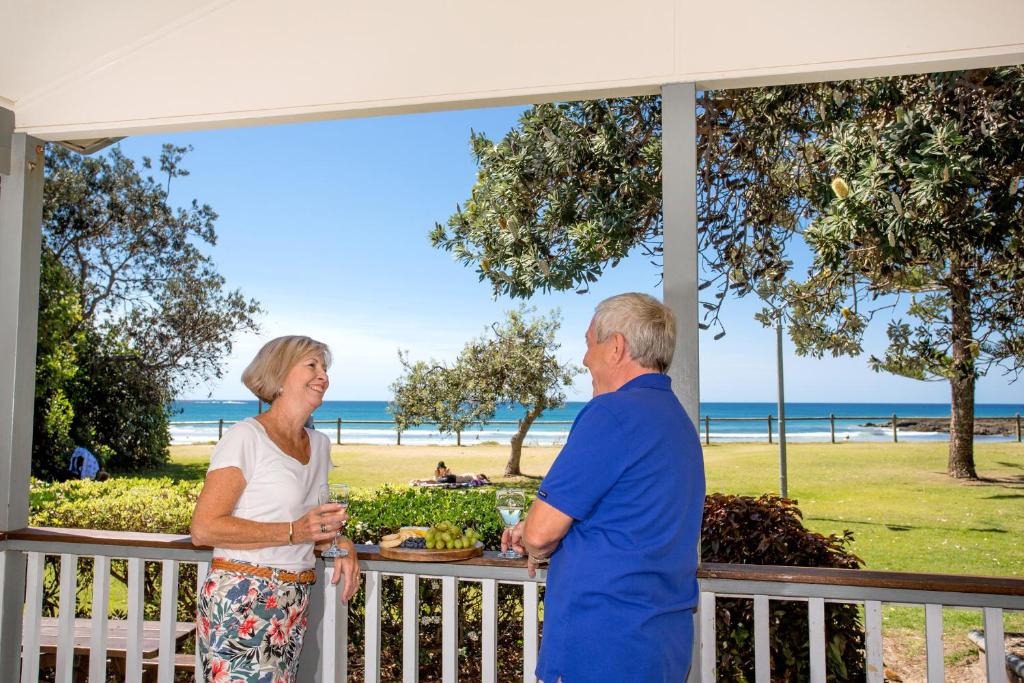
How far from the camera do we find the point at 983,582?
189cm

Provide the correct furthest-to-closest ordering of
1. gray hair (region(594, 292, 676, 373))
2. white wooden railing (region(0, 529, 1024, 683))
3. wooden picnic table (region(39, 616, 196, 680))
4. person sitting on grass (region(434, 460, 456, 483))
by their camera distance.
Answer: person sitting on grass (region(434, 460, 456, 483))
wooden picnic table (region(39, 616, 196, 680))
white wooden railing (region(0, 529, 1024, 683))
gray hair (region(594, 292, 676, 373))

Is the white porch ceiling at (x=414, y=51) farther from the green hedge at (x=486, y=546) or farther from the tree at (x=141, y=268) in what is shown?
the tree at (x=141, y=268)

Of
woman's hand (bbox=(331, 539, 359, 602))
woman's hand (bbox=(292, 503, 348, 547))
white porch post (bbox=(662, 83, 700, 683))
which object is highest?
white porch post (bbox=(662, 83, 700, 683))

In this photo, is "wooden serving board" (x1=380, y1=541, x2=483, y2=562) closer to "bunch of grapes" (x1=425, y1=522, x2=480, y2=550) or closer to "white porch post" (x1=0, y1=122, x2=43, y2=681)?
"bunch of grapes" (x1=425, y1=522, x2=480, y2=550)

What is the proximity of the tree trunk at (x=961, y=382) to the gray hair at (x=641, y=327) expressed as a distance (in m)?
3.95

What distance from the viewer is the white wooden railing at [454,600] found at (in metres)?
1.93

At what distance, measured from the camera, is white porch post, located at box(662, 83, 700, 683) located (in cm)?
218

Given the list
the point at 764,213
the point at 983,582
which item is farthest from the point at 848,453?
the point at 983,582

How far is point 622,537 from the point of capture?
4.63 ft

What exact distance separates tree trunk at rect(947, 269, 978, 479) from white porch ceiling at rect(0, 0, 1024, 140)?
328 centimetres

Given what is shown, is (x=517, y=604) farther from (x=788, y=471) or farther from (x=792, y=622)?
(x=788, y=471)

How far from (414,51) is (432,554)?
1.52 meters

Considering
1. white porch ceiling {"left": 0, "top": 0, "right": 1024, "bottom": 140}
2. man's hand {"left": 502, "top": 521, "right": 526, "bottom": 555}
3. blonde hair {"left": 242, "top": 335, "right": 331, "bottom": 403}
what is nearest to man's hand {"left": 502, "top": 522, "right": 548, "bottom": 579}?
man's hand {"left": 502, "top": 521, "right": 526, "bottom": 555}

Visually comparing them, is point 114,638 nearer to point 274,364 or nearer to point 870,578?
point 274,364
